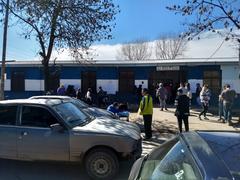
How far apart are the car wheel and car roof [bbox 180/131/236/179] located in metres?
4.47

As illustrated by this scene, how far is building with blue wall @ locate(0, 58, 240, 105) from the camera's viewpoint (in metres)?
28.6

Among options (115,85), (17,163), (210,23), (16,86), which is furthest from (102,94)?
(17,163)

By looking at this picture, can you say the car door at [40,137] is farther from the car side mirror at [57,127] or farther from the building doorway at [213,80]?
the building doorway at [213,80]

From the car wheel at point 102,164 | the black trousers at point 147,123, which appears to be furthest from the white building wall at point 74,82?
the car wheel at point 102,164

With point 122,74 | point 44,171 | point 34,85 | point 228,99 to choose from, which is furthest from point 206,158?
point 34,85

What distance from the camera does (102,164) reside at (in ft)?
26.3

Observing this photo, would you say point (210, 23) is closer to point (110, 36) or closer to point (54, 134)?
point (110, 36)

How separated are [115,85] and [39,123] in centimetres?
2277

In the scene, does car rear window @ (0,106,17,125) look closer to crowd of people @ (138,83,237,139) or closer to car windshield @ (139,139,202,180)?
car windshield @ (139,139,202,180)

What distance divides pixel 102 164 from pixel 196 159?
532cm

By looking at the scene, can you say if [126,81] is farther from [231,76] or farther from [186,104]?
[186,104]

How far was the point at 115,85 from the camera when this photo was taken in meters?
31.2

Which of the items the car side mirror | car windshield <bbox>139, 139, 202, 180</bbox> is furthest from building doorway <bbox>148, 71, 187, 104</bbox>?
car windshield <bbox>139, 139, 202, 180</bbox>

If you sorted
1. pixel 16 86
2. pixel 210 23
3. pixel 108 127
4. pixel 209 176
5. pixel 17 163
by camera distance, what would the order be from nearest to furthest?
pixel 209 176 < pixel 108 127 < pixel 17 163 < pixel 210 23 < pixel 16 86
